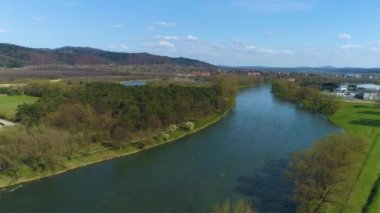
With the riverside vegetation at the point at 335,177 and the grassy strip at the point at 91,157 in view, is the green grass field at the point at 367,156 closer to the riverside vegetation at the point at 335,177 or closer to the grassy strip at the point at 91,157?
the riverside vegetation at the point at 335,177

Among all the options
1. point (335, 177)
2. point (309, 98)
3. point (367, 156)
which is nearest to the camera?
point (335, 177)

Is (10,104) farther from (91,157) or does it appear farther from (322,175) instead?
(322,175)

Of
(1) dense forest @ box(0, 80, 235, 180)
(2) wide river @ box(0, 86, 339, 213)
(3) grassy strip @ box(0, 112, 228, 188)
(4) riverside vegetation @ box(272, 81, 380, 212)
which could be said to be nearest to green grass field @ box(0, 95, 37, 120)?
(1) dense forest @ box(0, 80, 235, 180)

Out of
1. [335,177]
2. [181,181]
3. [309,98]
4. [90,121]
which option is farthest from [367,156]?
[309,98]

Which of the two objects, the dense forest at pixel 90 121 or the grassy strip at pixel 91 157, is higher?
the dense forest at pixel 90 121

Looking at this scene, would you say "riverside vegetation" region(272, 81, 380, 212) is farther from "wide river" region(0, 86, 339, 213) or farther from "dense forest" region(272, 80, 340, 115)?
"dense forest" region(272, 80, 340, 115)

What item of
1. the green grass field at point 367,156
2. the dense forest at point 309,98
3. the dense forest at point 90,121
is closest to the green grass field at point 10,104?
the dense forest at point 90,121
